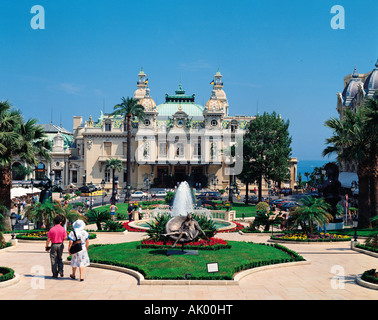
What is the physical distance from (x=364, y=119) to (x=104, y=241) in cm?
1803

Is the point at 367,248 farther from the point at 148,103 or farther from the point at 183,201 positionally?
the point at 148,103

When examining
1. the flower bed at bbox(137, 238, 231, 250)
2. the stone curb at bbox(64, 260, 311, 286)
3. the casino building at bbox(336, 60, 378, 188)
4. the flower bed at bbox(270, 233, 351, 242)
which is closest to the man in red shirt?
the stone curb at bbox(64, 260, 311, 286)

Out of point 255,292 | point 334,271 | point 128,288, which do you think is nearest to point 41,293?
point 128,288

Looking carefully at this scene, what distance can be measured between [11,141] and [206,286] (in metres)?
16.9

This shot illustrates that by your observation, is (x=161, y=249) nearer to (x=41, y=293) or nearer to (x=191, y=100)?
(x=41, y=293)

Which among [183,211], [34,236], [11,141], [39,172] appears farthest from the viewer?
[39,172]

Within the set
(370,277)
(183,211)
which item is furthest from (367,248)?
(183,211)

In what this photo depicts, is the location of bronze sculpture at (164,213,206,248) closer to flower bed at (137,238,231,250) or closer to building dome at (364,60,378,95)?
flower bed at (137,238,231,250)

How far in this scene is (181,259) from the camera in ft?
52.0

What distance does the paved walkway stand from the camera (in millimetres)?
11734

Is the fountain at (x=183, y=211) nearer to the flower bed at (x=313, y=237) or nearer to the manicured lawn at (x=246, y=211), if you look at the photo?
the flower bed at (x=313, y=237)

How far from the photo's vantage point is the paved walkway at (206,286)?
11734 millimetres

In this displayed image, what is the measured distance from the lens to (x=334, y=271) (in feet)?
50.5

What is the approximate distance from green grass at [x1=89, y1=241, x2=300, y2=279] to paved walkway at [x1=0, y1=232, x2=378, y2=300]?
22.9 inches
